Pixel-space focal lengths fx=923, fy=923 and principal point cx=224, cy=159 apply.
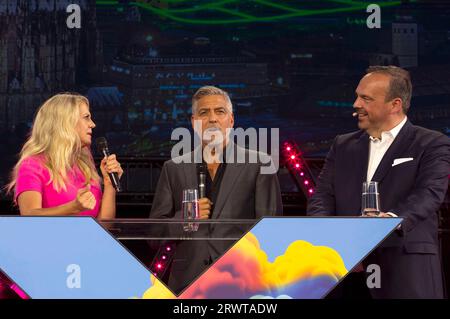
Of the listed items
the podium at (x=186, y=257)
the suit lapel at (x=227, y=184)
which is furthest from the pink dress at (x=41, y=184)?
the podium at (x=186, y=257)

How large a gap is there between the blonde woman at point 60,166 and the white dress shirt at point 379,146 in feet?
3.17

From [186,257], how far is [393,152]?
1.12 m

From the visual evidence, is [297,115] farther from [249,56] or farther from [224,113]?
[224,113]

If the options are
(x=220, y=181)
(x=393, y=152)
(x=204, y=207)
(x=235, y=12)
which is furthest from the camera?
(x=235, y=12)

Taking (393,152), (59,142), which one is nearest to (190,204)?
(59,142)

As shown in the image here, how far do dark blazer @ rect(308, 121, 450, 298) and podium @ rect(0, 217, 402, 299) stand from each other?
0.70 feet

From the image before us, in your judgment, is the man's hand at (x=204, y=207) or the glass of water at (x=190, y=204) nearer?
the glass of water at (x=190, y=204)

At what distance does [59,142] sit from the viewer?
3641 mm

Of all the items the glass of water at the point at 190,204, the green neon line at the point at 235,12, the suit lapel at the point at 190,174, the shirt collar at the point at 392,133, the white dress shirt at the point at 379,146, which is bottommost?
the glass of water at the point at 190,204

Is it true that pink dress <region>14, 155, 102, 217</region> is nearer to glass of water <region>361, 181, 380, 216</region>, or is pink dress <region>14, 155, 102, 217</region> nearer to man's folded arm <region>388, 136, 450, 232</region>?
glass of water <region>361, 181, 380, 216</region>

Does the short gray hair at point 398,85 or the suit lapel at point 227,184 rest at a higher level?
the short gray hair at point 398,85

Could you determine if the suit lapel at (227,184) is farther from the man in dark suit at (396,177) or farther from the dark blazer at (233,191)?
the man in dark suit at (396,177)

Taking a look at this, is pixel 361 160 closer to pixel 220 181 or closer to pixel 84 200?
pixel 220 181

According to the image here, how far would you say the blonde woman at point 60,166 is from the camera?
139 inches
